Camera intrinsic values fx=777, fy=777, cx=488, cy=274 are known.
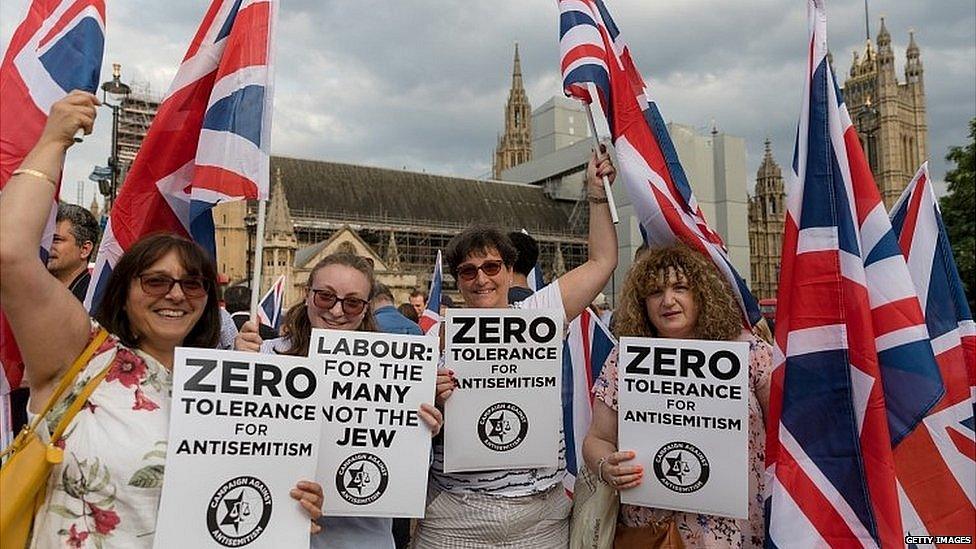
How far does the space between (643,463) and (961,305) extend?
212cm

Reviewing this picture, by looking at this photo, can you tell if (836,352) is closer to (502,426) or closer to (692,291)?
(692,291)

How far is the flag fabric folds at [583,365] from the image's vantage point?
16.4 feet

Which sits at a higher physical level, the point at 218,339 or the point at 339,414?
the point at 218,339

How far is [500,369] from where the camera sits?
296cm

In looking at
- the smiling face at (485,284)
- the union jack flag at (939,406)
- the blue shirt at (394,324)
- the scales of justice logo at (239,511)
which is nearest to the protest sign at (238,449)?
the scales of justice logo at (239,511)

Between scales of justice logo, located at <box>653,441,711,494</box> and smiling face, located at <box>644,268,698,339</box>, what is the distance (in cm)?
42

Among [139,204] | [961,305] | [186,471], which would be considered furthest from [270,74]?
[961,305]

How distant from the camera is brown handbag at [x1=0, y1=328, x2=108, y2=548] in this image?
76.4 inches

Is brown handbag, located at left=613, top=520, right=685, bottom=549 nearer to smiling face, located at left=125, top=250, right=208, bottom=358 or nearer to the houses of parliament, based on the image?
smiling face, located at left=125, top=250, right=208, bottom=358

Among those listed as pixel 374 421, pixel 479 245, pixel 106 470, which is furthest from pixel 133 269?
pixel 479 245

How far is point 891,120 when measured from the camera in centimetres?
6097

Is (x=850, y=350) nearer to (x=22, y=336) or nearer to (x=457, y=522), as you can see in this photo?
(x=457, y=522)

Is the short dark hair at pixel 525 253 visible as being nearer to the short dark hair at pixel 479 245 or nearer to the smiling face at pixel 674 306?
the short dark hair at pixel 479 245

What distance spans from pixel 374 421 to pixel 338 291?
1.60 ft
